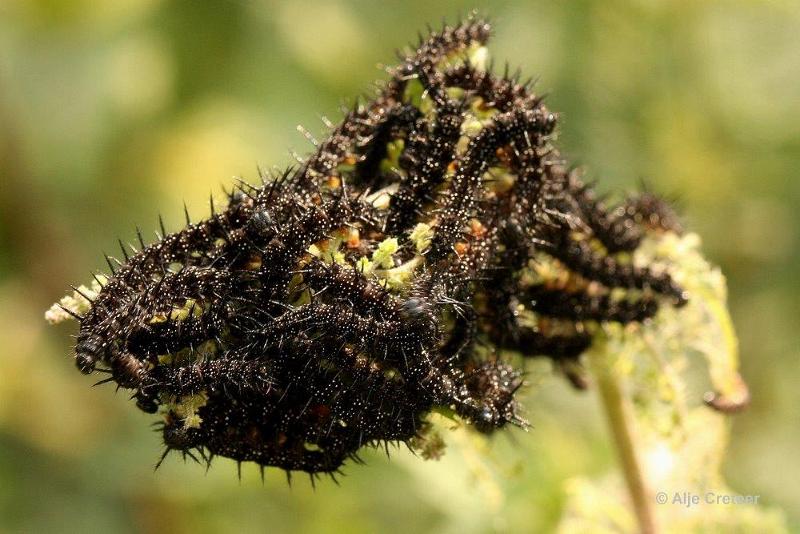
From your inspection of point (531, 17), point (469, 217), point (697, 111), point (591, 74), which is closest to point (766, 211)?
point (697, 111)

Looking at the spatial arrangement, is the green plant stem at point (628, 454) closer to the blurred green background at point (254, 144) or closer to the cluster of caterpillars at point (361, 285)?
the cluster of caterpillars at point (361, 285)

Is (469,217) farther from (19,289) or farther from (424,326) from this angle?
(19,289)

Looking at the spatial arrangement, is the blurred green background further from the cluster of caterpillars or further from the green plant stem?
the cluster of caterpillars

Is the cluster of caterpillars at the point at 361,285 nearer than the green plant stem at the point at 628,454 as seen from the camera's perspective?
Yes

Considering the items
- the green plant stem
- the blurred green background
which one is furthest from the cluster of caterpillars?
the blurred green background

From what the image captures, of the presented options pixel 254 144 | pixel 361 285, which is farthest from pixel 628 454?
pixel 254 144

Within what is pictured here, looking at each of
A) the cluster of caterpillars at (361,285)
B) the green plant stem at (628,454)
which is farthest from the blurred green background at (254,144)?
the cluster of caterpillars at (361,285)
